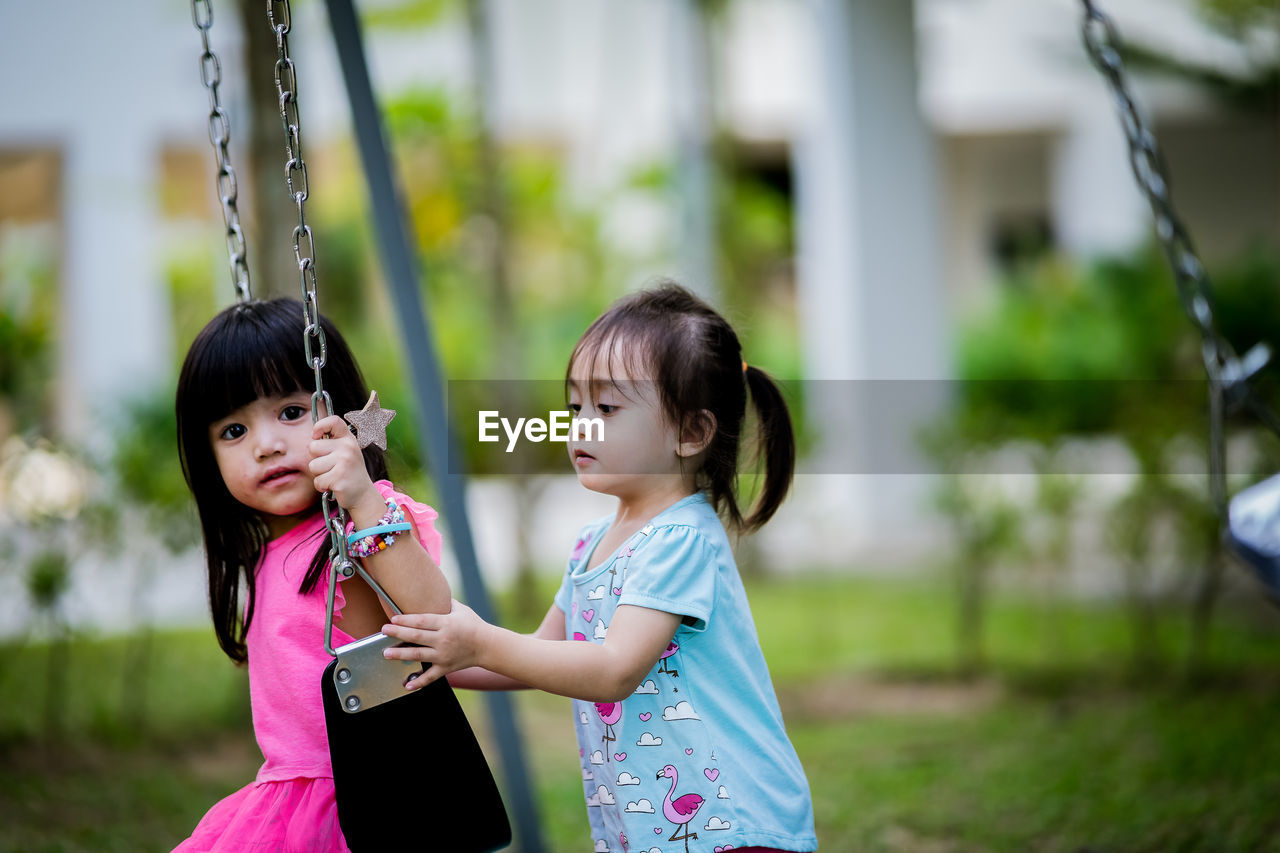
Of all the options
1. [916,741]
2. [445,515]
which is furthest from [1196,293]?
[916,741]

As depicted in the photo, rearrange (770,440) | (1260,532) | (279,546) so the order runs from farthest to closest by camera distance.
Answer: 1. (1260,532)
2. (770,440)
3. (279,546)

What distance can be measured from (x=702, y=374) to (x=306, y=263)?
61 cm

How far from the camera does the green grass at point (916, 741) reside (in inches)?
148

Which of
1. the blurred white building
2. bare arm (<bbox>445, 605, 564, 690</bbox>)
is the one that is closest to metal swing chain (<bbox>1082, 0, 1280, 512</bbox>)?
bare arm (<bbox>445, 605, 564, 690</bbox>)

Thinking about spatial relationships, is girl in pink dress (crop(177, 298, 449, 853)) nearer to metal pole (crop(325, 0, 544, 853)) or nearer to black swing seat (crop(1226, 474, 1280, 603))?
metal pole (crop(325, 0, 544, 853))

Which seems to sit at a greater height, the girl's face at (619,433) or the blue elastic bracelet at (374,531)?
the girl's face at (619,433)

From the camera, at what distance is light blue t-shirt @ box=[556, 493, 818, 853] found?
169 centimetres

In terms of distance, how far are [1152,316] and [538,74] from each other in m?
8.76

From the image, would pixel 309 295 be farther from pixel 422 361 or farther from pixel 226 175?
pixel 422 361

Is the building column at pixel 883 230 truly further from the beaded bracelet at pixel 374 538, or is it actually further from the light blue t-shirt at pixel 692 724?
the beaded bracelet at pixel 374 538

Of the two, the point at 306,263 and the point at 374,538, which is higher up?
the point at 306,263

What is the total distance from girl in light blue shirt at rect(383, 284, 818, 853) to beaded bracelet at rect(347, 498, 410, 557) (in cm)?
14

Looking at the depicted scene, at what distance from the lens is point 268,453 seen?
1.75 meters

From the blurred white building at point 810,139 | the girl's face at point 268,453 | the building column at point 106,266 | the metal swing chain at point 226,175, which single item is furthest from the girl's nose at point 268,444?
the building column at point 106,266
